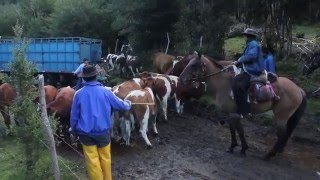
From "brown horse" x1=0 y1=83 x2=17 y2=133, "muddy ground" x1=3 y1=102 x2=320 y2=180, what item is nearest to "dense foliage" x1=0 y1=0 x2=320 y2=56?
"muddy ground" x1=3 y1=102 x2=320 y2=180

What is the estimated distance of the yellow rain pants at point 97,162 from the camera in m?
6.61

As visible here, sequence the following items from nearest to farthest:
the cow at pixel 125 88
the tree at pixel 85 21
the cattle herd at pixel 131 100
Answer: the cattle herd at pixel 131 100 < the cow at pixel 125 88 < the tree at pixel 85 21

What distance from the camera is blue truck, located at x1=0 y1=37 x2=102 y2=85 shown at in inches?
850

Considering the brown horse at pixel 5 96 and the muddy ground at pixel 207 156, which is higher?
the brown horse at pixel 5 96

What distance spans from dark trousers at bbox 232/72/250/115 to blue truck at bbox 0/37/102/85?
1269cm

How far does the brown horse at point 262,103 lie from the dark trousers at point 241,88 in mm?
265

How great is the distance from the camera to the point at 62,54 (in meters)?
22.1

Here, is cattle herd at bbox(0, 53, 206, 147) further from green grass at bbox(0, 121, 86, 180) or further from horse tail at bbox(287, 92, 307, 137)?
horse tail at bbox(287, 92, 307, 137)

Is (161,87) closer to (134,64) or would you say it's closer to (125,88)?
(125,88)

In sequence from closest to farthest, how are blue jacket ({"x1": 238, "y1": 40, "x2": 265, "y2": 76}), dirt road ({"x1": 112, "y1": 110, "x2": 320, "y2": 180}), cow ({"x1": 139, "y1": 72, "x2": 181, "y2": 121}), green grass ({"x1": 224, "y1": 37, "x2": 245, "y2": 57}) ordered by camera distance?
1. dirt road ({"x1": 112, "y1": 110, "x2": 320, "y2": 180})
2. blue jacket ({"x1": 238, "y1": 40, "x2": 265, "y2": 76})
3. cow ({"x1": 139, "y1": 72, "x2": 181, "y2": 121})
4. green grass ({"x1": 224, "y1": 37, "x2": 245, "y2": 57})

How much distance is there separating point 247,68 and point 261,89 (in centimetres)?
56

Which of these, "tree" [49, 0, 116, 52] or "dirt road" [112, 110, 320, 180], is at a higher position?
"tree" [49, 0, 116, 52]

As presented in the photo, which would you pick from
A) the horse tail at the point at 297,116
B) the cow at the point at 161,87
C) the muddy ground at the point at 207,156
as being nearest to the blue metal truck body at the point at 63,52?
the cow at the point at 161,87

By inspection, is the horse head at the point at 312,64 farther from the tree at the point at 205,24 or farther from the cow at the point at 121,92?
the cow at the point at 121,92
